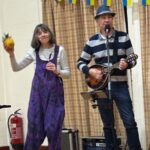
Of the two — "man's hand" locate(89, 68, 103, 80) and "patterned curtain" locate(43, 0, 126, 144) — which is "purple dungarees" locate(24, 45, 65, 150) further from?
"patterned curtain" locate(43, 0, 126, 144)

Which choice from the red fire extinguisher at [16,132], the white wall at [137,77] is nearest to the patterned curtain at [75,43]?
the white wall at [137,77]

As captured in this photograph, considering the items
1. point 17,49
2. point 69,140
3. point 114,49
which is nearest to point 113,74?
point 114,49

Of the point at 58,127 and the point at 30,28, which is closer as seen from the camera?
the point at 58,127

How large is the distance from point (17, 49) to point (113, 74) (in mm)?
1980

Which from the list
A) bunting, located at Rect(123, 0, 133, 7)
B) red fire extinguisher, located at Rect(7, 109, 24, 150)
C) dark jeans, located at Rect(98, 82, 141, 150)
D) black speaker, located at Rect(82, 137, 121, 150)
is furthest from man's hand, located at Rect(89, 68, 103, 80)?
red fire extinguisher, located at Rect(7, 109, 24, 150)

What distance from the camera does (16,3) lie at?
495 cm

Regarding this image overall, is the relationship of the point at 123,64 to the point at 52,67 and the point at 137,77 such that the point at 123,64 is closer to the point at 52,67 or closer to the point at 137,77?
the point at 52,67

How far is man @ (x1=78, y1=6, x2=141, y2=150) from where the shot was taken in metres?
3.32

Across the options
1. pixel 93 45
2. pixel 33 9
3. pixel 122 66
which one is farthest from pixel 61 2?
pixel 122 66

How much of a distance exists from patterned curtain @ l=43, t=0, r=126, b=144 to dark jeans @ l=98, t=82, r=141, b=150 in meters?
0.88

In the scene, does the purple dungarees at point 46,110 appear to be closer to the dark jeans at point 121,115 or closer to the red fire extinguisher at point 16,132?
the dark jeans at point 121,115

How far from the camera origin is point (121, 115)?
3400 mm

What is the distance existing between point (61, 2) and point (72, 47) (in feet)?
1.85

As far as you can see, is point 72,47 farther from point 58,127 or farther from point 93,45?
point 58,127
